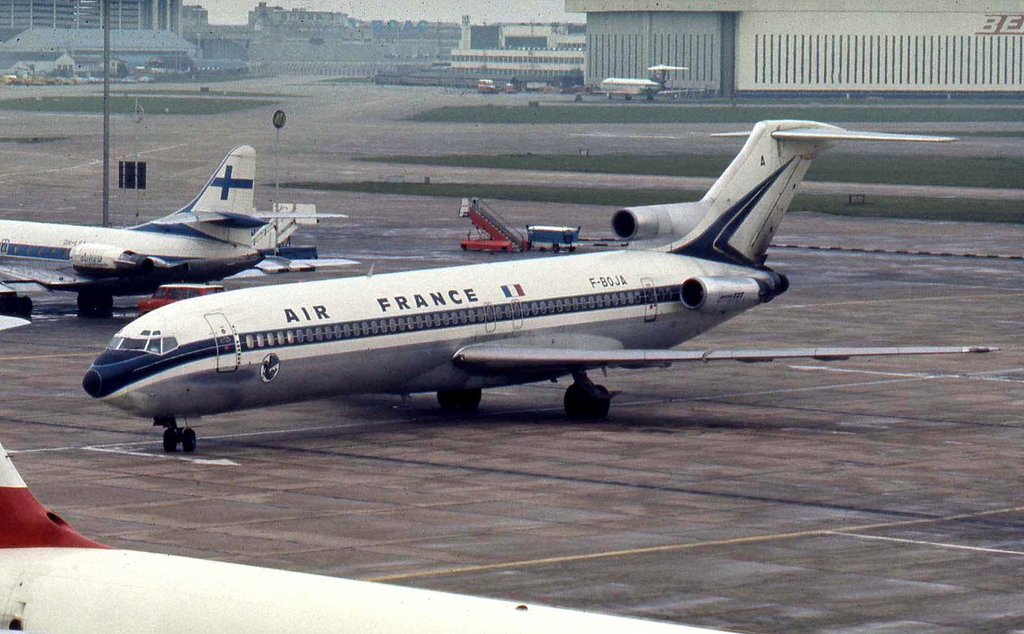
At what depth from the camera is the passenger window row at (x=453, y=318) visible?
36.9 meters

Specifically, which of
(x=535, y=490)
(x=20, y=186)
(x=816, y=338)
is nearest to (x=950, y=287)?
(x=816, y=338)

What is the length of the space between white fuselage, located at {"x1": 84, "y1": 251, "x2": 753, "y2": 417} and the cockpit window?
0.06 metres

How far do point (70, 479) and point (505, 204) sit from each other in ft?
241

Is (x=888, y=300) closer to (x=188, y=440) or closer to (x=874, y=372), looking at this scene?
(x=874, y=372)

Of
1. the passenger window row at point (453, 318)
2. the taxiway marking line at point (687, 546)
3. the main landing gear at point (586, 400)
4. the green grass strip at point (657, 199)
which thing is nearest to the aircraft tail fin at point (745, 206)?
the passenger window row at point (453, 318)

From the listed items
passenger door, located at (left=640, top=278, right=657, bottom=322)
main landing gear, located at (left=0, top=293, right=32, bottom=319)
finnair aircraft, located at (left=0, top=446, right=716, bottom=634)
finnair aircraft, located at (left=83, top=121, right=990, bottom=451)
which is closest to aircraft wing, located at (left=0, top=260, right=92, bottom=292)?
main landing gear, located at (left=0, top=293, right=32, bottom=319)

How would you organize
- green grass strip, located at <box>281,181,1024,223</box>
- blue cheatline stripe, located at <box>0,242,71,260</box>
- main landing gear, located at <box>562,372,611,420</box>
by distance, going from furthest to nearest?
green grass strip, located at <box>281,181,1024,223</box> < blue cheatline stripe, located at <box>0,242,71,260</box> < main landing gear, located at <box>562,372,611,420</box>

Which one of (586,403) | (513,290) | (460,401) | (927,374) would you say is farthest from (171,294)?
(927,374)

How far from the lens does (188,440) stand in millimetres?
36438

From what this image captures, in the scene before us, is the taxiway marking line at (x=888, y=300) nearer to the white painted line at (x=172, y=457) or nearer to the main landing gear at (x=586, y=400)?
the main landing gear at (x=586, y=400)

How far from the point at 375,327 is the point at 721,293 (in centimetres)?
950

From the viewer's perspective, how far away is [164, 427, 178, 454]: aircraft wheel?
119 feet

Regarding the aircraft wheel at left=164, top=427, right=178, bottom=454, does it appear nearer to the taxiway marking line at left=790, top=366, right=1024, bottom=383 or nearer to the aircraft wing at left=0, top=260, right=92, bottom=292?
the taxiway marking line at left=790, top=366, right=1024, bottom=383

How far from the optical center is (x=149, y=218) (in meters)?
95.9
